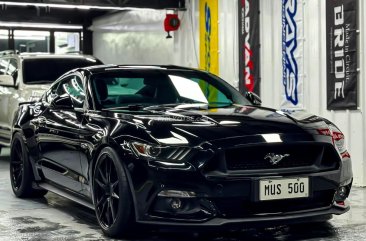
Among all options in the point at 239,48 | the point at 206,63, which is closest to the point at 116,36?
the point at 206,63

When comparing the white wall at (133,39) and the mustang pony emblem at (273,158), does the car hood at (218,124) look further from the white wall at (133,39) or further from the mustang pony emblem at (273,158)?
the white wall at (133,39)

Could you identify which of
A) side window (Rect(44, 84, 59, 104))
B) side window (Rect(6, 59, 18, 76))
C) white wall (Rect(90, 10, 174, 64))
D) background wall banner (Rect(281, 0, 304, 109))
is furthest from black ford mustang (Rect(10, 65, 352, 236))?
white wall (Rect(90, 10, 174, 64))

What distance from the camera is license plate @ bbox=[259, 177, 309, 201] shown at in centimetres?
434

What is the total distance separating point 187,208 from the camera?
4.34m

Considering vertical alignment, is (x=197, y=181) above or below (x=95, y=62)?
below

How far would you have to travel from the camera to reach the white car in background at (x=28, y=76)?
1041cm

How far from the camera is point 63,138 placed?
18.7 feet

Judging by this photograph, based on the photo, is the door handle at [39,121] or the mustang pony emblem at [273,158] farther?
the door handle at [39,121]

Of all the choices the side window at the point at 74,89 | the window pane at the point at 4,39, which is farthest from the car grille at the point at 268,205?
the window pane at the point at 4,39

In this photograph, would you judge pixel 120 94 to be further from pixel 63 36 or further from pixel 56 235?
pixel 63 36

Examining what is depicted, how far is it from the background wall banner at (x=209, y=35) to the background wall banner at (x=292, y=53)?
2.20 metres

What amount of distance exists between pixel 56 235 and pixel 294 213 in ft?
6.00

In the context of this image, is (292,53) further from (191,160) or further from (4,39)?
(4,39)

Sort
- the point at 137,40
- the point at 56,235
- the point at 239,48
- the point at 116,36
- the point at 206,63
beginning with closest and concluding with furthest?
the point at 56,235 < the point at 239,48 < the point at 206,63 < the point at 137,40 < the point at 116,36
